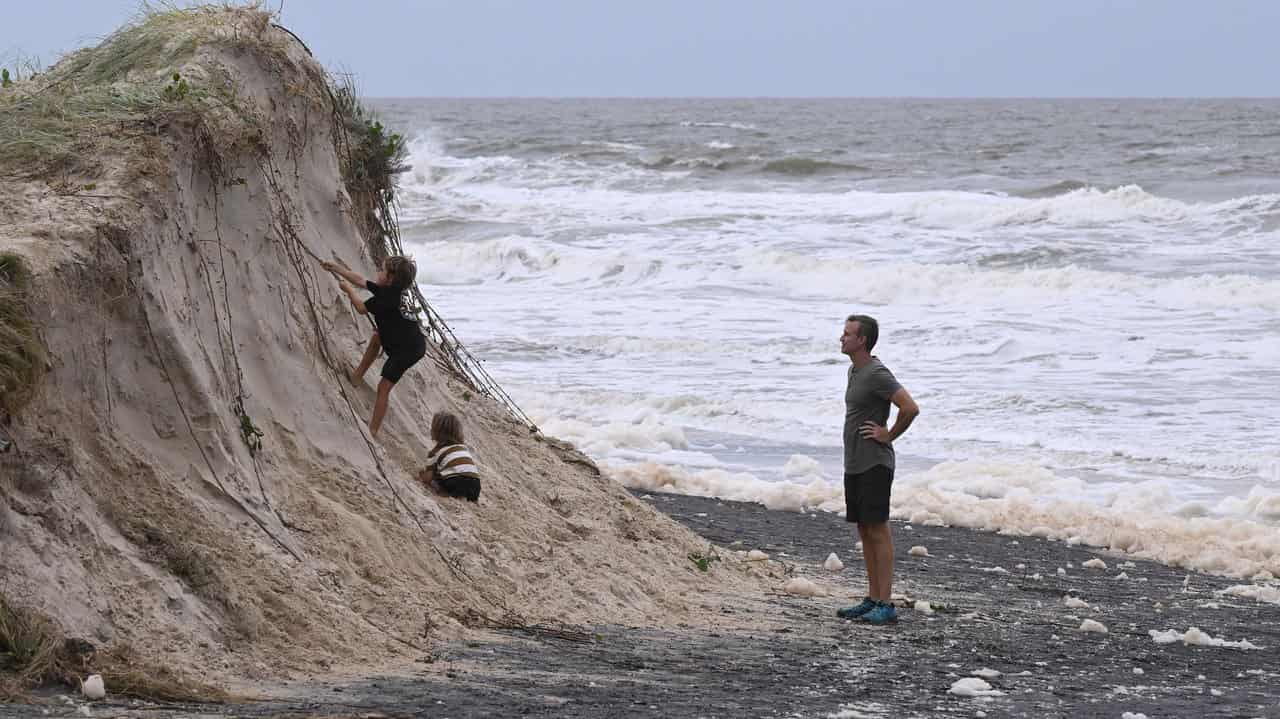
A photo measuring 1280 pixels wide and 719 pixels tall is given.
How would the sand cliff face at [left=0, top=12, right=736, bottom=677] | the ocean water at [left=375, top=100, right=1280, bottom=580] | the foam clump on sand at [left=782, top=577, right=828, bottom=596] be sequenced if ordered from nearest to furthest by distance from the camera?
the sand cliff face at [left=0, top=12, right=736, bottom=677], the foam clump on sand at [left=782, top=577, right=828, bottom=596], the ocean water at [left=375, top=100, right=1280, bottom=580]

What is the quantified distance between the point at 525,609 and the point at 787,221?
2972 cm

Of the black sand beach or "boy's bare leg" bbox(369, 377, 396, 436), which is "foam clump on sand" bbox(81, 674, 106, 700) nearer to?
the black sand beach

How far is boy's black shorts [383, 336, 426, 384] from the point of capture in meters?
7.62

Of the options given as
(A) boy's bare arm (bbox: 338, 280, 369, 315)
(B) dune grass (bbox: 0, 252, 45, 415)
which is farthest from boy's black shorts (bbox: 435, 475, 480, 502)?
(B) dune grass (bbox: 0, 252, 45, 415)

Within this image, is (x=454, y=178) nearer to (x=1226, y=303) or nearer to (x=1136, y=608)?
(x=1226, y=303)

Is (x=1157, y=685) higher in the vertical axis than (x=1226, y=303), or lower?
lower

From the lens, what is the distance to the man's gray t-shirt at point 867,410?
26.1ft

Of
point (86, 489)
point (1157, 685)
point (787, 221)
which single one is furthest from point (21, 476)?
point (787, 221)

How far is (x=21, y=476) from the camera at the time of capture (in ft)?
18.2

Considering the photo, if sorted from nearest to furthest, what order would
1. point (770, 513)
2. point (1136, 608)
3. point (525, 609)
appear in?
point (525, 609), point (1136, 608), point (770, 513)

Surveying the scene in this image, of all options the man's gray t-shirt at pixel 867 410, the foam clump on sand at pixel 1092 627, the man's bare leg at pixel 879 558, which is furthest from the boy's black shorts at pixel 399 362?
the foam clump on sand at pixel 1092 627

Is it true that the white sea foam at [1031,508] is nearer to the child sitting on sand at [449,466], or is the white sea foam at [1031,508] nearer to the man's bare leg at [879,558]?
the man's bare leg at [879,558]

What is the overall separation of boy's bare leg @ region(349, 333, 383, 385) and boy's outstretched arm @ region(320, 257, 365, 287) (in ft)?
1.02

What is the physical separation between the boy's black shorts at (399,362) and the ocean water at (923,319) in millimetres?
5899
